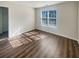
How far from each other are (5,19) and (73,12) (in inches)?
201

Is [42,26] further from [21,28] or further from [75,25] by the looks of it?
[75,25]

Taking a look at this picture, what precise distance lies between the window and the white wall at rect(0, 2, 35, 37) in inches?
46.2

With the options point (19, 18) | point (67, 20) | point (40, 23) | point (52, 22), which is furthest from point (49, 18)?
point (19, 18)

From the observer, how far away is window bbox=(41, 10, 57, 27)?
5913 millimetres

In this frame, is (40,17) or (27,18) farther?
(40,17)

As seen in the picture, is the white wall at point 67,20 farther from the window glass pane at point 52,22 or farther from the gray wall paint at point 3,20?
the gray wall paint at point 3,20

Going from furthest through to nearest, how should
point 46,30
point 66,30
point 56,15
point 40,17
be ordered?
point 40,17, point 46,30, point 56,15, point 66,30

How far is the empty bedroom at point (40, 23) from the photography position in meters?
4.16

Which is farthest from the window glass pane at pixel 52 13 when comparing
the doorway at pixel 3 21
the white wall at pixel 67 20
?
the doorway at pixel 3 21

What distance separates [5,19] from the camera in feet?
20.8

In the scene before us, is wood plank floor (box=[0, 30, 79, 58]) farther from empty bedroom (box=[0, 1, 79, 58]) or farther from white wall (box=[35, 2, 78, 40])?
white wall (box=[35, 2, 78, 40])

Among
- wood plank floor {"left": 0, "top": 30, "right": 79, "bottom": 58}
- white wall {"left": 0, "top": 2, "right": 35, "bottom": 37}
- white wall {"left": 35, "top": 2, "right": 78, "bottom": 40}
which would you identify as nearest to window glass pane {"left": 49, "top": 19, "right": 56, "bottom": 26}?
white wall {"left": 35, "top": 2, "right": 78, "bottom": 40}

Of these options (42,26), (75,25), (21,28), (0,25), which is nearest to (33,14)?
(42,26)

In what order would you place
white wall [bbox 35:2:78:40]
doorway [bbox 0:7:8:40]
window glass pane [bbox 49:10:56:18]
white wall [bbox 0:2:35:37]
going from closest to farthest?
white wall [bbox 35:2:78:40]
white wall [bbox 0:2:35:37]
window glass pane [bbox 49:10:56:18]
doorway [bbox 0:7:8:40]
